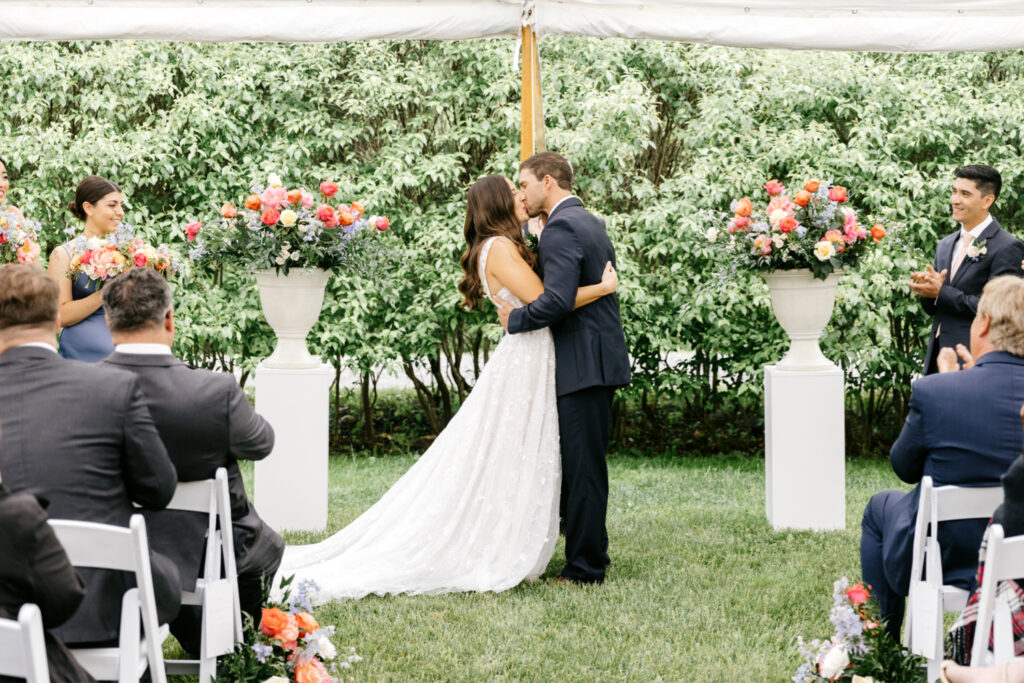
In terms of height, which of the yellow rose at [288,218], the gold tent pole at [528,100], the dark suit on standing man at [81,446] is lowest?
the dark suit on standing man at [81,446]

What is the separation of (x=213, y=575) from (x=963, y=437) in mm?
2227

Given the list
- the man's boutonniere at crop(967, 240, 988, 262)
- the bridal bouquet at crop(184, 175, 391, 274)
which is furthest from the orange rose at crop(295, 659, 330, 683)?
the man's boutonniere at crop(967, 240, 988, 262)

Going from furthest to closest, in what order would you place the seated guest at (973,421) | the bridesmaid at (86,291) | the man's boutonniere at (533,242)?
the bridesmaid at (86,291) → the man's boutonniere at (533,242) → the seated guest at (973,421)

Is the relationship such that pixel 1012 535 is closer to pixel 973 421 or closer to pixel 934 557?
pixel 934 557

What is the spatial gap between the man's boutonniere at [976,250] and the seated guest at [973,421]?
2.21 meters

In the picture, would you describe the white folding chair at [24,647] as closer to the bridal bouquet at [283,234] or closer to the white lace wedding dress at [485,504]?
the white lace wedding dress at [485,504]

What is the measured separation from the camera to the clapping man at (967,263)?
18.2 feet

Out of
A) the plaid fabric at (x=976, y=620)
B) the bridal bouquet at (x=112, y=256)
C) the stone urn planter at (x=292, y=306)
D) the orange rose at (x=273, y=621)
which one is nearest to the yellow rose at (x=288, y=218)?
the stone urn planter at (x=292, y=306)

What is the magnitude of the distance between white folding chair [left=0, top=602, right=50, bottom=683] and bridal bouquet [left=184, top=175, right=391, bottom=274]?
3.57 meters

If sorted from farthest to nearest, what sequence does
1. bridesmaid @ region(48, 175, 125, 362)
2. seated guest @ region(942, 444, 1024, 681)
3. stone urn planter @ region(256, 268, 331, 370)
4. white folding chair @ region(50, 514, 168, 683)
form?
stone urn planter @ region(256, 268, 331, 370) < bridesmaid @ region(48, 175, 125, 362) < seated guest @ region(942, 444, 1024, 681) < white folding chair @ region(50, 514, 168, 683)

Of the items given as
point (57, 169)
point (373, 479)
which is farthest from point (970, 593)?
point (57, 169)

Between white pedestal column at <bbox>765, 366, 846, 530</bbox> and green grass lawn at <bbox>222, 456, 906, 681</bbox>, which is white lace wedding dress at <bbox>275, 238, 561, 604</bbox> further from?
white pedestal column at <bbox>765, 366, 846, 530</bbox>

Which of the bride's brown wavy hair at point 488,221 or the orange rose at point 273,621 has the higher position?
the bride's brown wavy hair at point 488,221

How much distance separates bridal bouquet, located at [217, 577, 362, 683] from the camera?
345 centimetres
